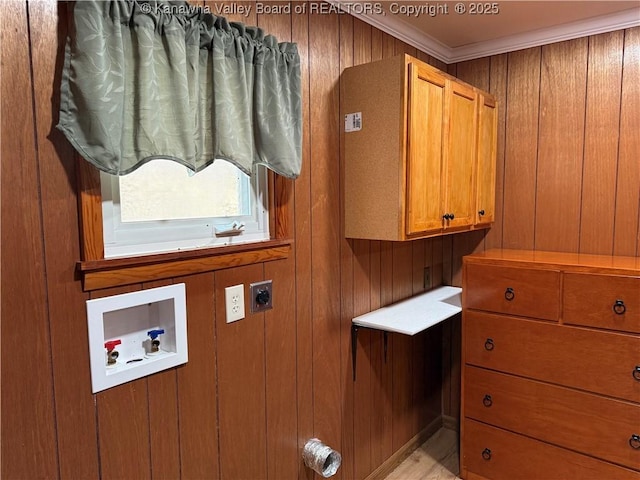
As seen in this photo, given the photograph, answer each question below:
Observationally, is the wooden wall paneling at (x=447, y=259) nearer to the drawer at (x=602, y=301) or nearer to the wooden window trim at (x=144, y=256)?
the drawer at (x=602, y=301)

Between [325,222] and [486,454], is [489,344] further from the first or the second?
[325,222]

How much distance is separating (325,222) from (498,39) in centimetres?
158

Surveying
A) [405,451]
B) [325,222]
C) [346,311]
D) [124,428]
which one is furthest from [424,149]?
[405,451]

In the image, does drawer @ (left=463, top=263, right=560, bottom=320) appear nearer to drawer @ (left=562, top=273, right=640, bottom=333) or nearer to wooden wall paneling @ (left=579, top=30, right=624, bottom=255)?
drawer @ (left=562, top=273, right=640, bottom=333)

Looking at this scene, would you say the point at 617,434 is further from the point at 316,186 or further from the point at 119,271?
the point at 119,271

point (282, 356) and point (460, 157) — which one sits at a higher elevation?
point (460, 157)

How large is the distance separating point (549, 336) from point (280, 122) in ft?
5.13

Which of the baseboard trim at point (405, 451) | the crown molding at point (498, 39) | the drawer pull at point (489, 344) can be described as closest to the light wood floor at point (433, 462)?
the baseboard trim at point (405, 451)

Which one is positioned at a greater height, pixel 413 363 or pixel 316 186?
pixel 316 186

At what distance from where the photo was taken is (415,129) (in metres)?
1.85

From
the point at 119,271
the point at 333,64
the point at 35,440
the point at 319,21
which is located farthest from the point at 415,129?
the point at 35,440

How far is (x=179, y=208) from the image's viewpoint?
144cm

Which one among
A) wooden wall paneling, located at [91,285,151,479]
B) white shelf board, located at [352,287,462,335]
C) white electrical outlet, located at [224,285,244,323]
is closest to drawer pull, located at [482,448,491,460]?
white shelf board, located at [352,287,462,335]

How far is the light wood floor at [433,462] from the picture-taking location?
2430mm
